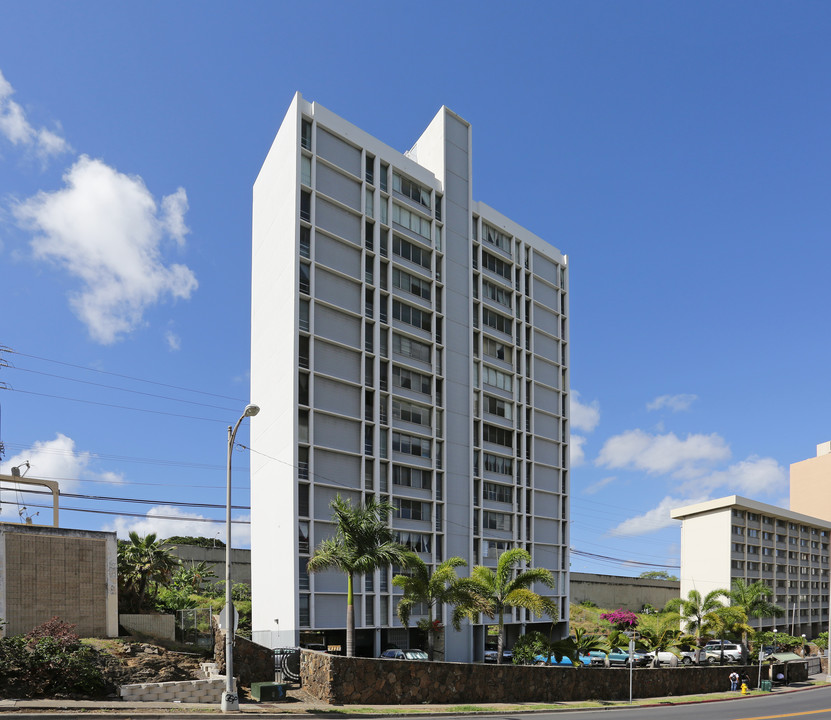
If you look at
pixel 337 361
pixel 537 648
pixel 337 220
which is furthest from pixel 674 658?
pixel 337 220

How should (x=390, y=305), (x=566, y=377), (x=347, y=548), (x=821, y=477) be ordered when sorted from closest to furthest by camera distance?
1. (x=347, y=548)
2. (x=390, y=305)
3. (x=566, y=377)
4. (x=821, y=477)

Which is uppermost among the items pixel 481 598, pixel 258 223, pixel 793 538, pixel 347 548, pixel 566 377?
pixel 258 223

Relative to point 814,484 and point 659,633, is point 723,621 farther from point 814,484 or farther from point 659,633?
point 814,484

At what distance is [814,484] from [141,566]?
395 ft

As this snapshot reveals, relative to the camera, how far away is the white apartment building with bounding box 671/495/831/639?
310 feet

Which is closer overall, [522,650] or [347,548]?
[347,548]

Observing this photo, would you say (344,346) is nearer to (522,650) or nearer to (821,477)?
(522,650)

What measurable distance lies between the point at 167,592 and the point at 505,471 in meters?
27.9

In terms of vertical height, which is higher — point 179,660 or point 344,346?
point 344,346

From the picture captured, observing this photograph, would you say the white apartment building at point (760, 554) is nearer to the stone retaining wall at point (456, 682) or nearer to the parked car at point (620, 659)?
the parked car at point (620, 659)

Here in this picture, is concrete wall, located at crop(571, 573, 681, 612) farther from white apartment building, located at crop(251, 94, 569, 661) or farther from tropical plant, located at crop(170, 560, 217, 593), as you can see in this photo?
tropical plant, located at crop(170, 560, 217, 593)

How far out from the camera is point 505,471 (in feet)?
208

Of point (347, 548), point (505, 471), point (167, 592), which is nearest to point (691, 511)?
point (505, 471)

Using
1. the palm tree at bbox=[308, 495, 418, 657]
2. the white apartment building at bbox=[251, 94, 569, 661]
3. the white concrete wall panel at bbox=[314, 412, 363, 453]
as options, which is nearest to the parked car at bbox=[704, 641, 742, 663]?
the white apartment building at bbox=[251, 94, 569, 661]
